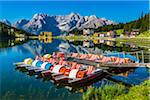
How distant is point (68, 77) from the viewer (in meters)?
16.7

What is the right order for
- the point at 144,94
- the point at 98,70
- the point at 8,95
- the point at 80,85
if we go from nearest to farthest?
the point at 144,94 → the point at 8,95 → the point at 80,85 → the point at 98,70

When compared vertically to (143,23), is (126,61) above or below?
below

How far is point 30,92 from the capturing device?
15312 millimetres

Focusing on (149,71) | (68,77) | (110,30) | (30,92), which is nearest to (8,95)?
(30,92)

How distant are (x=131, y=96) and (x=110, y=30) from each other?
75.7 meters

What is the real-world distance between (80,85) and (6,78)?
4.67m

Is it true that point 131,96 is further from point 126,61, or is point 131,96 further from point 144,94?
point 126,61

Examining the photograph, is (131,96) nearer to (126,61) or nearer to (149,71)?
(149,71)

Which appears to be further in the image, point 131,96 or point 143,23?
point 143,23

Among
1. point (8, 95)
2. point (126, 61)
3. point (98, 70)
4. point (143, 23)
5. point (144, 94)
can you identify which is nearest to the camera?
point (144, 94)

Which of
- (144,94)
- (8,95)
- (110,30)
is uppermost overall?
(110,30)

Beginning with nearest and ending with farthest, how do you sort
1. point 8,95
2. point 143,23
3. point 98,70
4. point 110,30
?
point 8,95 < point 98,70 < point 143,23 < point 110,30

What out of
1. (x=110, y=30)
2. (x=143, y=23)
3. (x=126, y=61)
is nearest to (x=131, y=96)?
(x=126, y=61)

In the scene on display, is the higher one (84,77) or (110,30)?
(110,30)
